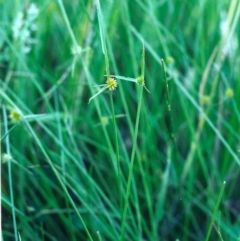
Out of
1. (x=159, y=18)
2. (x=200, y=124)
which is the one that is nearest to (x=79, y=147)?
(x=200, y=124)

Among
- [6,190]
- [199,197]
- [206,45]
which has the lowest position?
[199,197]

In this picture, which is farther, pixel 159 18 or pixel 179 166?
pixel 159 18

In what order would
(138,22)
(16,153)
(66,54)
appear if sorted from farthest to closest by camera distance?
(138,22)
(66,54)
(16,153)

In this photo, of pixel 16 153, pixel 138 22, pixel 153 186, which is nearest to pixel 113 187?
pixel 153 186

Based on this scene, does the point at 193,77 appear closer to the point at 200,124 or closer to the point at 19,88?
the point at 200,124

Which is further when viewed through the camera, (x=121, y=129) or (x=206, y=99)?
(x=121, y=129)

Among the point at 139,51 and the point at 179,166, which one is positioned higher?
the point at 139,51

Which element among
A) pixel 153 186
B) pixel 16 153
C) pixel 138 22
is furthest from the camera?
pixel 138 22
